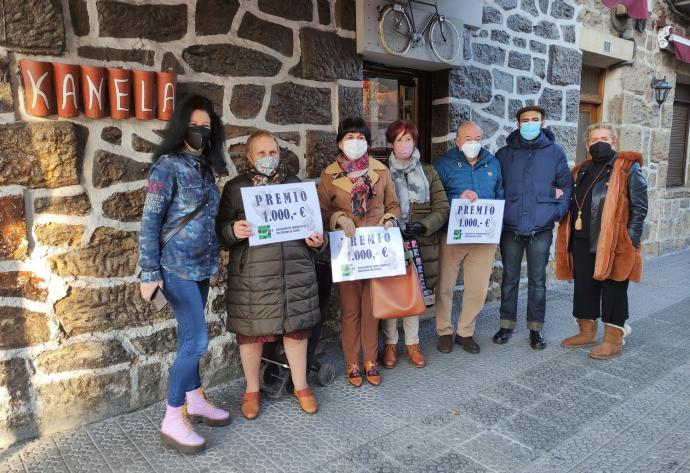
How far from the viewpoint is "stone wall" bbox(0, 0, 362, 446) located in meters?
2.36

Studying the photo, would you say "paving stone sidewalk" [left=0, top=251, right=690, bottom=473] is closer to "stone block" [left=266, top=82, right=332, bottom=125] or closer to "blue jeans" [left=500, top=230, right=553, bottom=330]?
"blue jeans" [left=500, top=230, right=553, bottom=330]

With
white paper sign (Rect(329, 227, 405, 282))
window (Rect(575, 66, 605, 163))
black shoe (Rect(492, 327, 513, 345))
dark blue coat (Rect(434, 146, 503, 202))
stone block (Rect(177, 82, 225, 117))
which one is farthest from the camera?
window (Rect(575, 66, 605, 163))

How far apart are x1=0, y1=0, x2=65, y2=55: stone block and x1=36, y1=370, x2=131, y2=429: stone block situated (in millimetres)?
1621

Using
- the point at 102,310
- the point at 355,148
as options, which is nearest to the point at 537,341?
the point at 355,148

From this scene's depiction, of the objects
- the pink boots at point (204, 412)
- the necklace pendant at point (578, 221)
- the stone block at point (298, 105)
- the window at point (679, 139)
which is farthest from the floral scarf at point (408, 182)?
the window at point (679, 139)

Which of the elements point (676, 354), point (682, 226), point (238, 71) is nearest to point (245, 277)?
point (238, 71)

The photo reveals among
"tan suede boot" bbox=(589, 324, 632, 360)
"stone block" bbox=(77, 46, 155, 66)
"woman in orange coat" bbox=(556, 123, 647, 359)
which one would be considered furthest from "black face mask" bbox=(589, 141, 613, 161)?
"stone block" bbox=(77, 46, 155, 66)

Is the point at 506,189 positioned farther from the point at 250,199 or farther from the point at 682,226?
the point at 682,226

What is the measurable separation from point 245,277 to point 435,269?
4.63ft

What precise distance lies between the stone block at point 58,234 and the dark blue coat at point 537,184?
270cm

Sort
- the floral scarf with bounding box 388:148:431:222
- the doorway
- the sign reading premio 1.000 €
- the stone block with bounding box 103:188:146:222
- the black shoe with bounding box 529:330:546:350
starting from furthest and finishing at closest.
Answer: the doorway, the black shoe with bounding box 529:330:546:350, the floral scarf with bounding box 388:148:431:222, the stone block with bounding box 103:188:146:222, the sign reading premio 1.000 €

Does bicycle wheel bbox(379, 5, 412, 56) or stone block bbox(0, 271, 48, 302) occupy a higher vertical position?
bicycle wheel bbox(379, 5, 412, 56)

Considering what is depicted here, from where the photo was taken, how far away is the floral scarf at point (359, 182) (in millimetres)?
2941

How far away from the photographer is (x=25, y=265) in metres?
2.42
